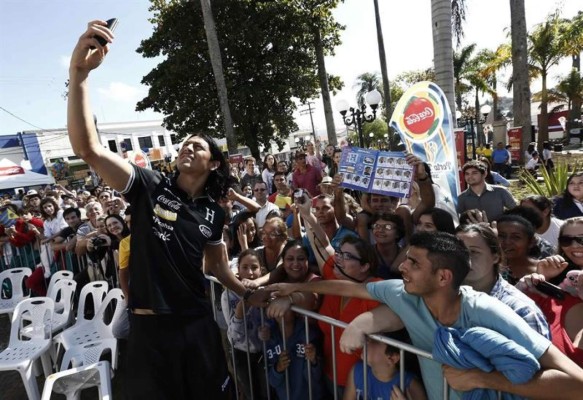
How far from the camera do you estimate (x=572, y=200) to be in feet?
13.7

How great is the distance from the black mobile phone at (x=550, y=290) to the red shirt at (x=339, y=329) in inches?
37.2

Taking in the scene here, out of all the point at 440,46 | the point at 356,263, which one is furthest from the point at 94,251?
the point at 440,46

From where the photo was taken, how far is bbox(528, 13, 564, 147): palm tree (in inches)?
671

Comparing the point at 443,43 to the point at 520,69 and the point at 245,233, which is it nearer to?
the point at 520,69

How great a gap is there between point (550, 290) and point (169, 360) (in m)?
2.20

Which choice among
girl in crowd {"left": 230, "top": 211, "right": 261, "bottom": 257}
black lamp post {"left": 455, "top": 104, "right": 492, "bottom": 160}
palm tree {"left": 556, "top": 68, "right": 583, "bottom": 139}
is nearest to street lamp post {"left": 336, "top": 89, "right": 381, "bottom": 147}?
black lamp post {"left": 455, "top": 104, "right": 492, "bottom": 160}

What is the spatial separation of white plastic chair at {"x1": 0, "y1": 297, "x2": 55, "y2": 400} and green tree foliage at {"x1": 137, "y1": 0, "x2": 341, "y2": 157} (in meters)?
15.9

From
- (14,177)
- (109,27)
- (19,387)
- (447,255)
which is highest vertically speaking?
(109,27)

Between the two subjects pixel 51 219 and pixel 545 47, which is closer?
pixel 51 219

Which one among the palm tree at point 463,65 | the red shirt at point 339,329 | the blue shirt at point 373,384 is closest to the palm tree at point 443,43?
Answer: the red shirt at point 339,329

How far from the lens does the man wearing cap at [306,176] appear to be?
7.35 meters

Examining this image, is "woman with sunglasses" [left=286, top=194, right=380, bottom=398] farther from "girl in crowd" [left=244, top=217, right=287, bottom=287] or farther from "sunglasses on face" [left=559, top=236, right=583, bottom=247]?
"sunglasses on face" [left=559, top=236, right=583, bottom=247]

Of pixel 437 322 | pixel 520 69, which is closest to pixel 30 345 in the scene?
pixel 437 322

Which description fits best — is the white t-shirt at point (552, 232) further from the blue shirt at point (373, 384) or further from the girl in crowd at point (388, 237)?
the blue shirt at point (373, 384)
